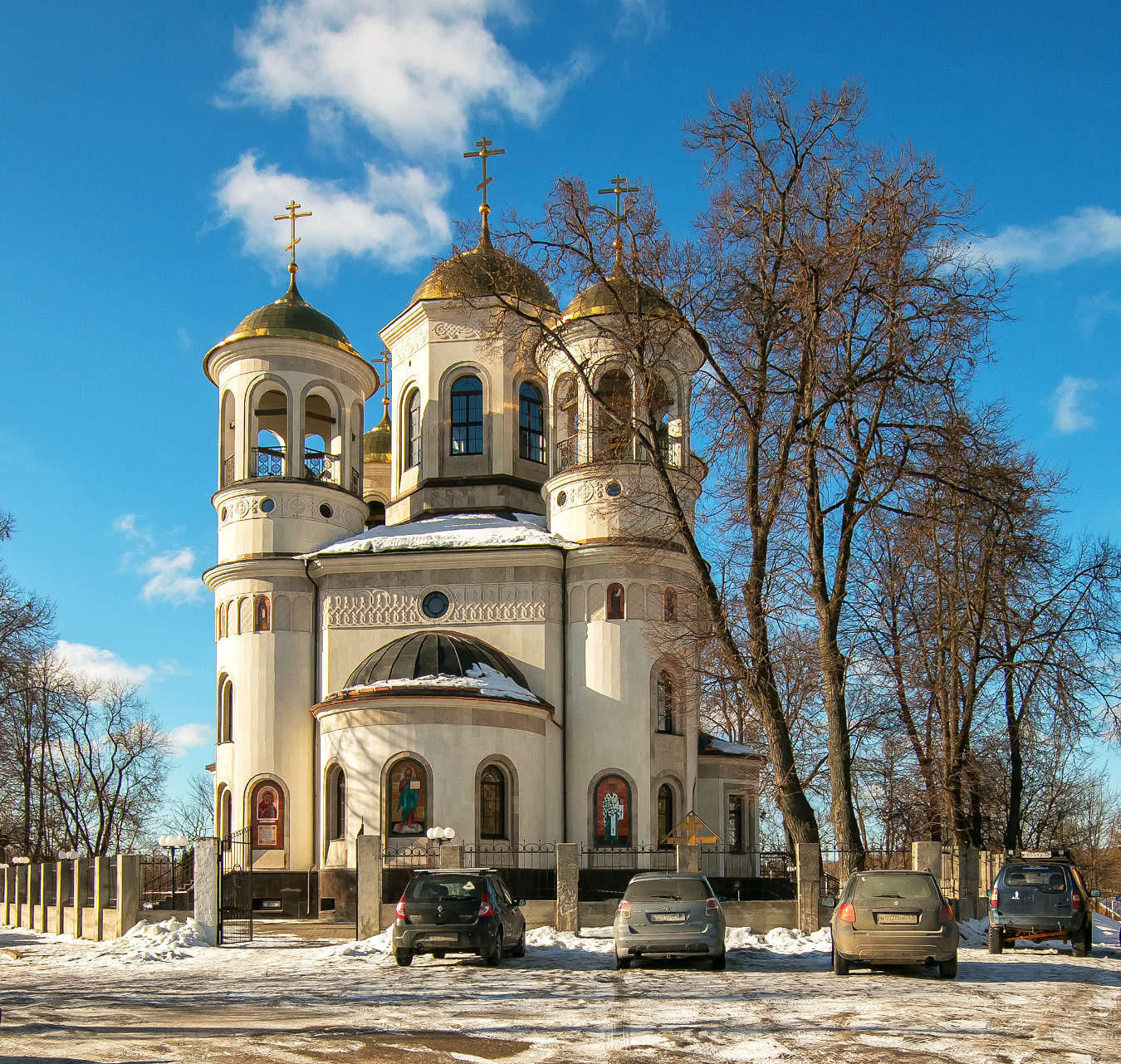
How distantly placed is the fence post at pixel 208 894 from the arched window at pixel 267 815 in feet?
30.8

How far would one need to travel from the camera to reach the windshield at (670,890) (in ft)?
56.6

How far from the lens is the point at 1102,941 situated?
24656mm

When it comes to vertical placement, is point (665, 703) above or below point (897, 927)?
above

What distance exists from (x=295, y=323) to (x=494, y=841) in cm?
1373

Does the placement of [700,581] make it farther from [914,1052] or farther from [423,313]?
[423,313]

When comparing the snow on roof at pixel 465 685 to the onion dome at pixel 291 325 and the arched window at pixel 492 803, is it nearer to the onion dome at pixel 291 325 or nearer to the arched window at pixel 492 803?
the arched window at pixel 492 803

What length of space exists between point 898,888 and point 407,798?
14133 mm

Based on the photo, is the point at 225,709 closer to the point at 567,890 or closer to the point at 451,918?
the point at 567,890

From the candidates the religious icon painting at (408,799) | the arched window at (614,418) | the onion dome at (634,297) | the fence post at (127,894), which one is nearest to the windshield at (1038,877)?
the arched window at (614,418)

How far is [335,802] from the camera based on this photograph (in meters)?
29.5

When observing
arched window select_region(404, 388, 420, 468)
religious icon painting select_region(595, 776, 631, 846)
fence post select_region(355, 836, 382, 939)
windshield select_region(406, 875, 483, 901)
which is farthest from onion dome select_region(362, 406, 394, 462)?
windshield select_region(406, 875, 483, 901)

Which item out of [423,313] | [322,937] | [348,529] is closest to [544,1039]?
[322,937]

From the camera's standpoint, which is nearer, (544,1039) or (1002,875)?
(544,1039)

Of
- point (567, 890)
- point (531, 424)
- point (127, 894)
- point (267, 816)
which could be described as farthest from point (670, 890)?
point (531, 424)
